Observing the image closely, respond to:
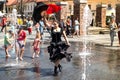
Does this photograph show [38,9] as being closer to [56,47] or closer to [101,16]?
[56,47]

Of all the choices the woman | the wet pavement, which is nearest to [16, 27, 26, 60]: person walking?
the wet pavement

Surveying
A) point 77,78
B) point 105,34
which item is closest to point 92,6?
point 105,34

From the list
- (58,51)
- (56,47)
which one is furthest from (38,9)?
(58,51)

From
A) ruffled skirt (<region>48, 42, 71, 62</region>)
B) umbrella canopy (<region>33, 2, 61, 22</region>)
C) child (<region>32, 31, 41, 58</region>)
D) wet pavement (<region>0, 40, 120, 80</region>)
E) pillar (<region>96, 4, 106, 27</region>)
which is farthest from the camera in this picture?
pillar (<region>96, 4, 106, 27</region>)

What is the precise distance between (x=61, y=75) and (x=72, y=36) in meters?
17.9

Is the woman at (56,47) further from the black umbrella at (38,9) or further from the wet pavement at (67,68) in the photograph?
the black umbrella at (38,9)

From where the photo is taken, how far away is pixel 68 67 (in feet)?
44.3

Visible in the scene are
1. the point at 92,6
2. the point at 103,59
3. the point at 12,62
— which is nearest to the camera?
the point at 12,62

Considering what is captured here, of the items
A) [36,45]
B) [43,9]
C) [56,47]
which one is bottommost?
[36,45]

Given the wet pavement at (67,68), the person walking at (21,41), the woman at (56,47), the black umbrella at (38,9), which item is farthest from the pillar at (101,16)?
the woman at (56,47)

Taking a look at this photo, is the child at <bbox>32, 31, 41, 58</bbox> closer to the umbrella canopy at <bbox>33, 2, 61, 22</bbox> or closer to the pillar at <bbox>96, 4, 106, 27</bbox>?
the umbrella canopy at <bbox>33, 2, 61, 22</bbox>

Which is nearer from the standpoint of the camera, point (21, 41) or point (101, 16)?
point (21, 41)

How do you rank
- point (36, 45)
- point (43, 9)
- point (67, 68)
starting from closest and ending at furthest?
point (43, 9) < point (67, 68) < point (36, 45)

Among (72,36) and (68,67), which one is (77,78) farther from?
(72,36)
